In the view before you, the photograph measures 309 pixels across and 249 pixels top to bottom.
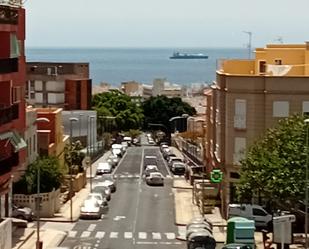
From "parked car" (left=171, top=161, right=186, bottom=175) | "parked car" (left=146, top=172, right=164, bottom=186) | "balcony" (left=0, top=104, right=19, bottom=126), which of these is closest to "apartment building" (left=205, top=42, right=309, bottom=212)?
"parked car" (left=146, top=172, right=164, bottom=186)

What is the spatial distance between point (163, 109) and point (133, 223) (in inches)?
4658

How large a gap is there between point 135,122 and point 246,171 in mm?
115024

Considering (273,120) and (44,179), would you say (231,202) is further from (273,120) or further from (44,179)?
(44,179)

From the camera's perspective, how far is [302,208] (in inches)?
2163

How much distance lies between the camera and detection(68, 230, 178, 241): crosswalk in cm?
5419

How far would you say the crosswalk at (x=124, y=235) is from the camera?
178ft

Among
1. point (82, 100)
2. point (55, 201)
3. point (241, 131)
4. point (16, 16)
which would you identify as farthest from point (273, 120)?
point (82, 100)

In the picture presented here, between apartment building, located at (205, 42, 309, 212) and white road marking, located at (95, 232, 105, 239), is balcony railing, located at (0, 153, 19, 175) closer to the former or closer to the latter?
white road marking, located at (95, 232, 105, 239)

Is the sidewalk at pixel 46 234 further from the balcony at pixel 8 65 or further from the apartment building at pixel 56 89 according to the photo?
the apartment building at pixel 56 89

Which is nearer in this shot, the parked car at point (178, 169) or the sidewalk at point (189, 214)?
the sidewalk at point (189, 214)

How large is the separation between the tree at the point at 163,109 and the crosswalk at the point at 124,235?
11807 centimetres

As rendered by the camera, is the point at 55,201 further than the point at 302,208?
Yes

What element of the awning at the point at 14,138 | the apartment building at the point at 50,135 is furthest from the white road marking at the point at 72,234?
the apartment building at the point at 50,135

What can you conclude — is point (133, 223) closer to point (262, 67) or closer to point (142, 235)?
point (142, 235)
